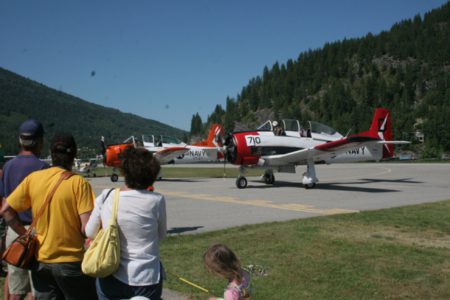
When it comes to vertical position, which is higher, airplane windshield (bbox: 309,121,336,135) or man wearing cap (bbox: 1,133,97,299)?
airplane windshield (bbox: 309,121,336,135)

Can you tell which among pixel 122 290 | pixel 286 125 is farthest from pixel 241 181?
pixel 122 290

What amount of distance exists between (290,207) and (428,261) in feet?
21.5

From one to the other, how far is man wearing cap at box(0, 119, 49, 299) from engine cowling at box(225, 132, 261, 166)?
1457 cm

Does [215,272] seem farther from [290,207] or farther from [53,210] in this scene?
[290,207]

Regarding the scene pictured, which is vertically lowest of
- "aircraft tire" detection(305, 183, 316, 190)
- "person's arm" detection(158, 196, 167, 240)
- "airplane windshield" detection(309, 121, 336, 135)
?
"aircraft tire" detection(305, 183, 316, 190)

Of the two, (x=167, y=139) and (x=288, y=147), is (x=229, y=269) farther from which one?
(x=167, y=139)

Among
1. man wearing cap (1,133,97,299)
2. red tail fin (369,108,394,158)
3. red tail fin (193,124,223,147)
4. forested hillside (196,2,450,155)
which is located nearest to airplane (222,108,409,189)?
red tail fin (369,108,394,158)

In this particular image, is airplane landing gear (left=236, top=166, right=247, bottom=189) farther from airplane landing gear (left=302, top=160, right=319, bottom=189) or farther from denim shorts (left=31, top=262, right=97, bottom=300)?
denim shorts (left=31, top=262, right=97, bottom=300)

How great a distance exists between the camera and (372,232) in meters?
8.23

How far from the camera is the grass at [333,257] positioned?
16.4 feet

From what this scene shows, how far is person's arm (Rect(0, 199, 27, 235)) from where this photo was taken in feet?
11.3

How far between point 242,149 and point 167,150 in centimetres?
915

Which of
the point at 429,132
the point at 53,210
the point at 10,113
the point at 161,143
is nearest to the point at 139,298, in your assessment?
the point at 53,210

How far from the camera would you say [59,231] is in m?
3.27
